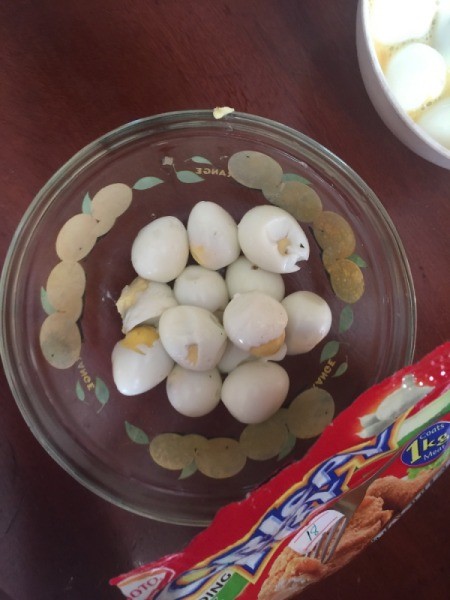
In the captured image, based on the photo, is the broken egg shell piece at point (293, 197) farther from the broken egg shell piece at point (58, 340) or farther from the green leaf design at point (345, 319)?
the broken egg shell piece at point (58, 340)

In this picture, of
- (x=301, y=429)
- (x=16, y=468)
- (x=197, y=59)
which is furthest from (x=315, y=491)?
(x=197, y=59)

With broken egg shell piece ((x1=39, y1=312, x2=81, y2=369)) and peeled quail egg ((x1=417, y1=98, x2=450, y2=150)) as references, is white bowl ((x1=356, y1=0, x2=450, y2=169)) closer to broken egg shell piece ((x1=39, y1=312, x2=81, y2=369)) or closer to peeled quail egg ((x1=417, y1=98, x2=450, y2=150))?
peeled quail egg ((x1=417, y1=98, x2=450, y2=150))

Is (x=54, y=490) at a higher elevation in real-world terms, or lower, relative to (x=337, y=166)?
lower

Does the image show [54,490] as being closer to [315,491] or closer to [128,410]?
[128,410]

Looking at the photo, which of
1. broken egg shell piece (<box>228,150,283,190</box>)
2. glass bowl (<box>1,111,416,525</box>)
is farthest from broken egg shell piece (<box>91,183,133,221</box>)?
broken egg shell piece (<box>228,150,283,190</box>)

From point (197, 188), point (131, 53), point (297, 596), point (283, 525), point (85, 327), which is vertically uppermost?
point (131, 53)

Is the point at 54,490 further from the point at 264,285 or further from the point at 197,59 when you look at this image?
the point at 197,59

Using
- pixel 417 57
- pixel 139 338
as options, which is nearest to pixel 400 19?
pixel 417 57

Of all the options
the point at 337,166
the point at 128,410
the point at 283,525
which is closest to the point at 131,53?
the point at 337,166

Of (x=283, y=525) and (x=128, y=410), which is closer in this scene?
(x=283, y=525)
